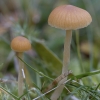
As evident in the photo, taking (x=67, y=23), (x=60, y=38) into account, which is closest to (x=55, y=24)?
(x=67, y=23)

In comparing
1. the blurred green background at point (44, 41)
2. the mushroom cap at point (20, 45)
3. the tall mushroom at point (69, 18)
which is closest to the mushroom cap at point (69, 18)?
the tall mushroom at point (69, 18)

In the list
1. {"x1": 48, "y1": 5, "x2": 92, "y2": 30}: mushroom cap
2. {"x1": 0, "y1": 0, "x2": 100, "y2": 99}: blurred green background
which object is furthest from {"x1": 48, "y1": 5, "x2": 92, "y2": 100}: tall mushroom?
{"x1": 0, "y1": 0, "x2": 100, "y2": 99}: blurred green background

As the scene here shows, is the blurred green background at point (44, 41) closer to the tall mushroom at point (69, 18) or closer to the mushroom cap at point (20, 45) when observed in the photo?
the mushroom cap at point (20, 45)

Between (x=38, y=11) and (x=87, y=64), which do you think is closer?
(x=87, y=64)

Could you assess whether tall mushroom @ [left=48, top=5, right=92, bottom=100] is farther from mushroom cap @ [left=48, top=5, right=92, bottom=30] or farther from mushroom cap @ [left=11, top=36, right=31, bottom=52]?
mushroom cap @ [left=11, top=36, right=31, bottom=52]

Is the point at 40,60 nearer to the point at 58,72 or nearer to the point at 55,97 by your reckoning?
the point at 58,72

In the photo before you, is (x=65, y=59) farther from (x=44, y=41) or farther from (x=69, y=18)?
(x=44, y=41)
